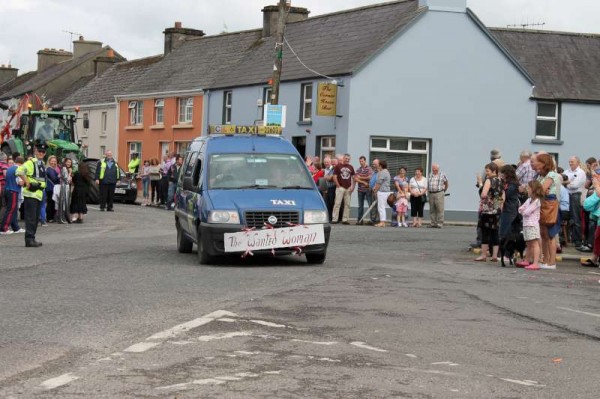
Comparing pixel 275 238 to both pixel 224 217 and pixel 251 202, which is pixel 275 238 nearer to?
pixel 251 202

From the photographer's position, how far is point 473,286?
50.7ft

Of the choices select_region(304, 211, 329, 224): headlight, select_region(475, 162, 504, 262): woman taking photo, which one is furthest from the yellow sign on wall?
select_region(304, 211, 329, 224): headlight

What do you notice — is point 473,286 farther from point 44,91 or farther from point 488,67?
point 44,91

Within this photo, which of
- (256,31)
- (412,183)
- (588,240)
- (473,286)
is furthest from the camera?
(256,31)

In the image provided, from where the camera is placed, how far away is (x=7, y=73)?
3590 inches

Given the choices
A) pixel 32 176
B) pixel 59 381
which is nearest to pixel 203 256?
pixel 32 176

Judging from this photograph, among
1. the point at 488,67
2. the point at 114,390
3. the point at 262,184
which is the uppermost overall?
the point at 488,67

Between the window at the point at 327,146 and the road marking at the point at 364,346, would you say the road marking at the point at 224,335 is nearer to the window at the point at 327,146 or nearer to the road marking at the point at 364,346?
the road marking at the point at 364,346

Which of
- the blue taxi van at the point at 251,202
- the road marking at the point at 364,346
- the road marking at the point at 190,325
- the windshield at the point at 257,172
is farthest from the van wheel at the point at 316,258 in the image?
the road marking at the point at 364,346

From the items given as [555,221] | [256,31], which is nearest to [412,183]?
[555,221]

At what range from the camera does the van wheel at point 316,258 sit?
58.7 ft

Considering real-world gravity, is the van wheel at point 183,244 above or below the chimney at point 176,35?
below

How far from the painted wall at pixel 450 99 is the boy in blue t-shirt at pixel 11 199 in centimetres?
1748

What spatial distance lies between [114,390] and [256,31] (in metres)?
46.0
